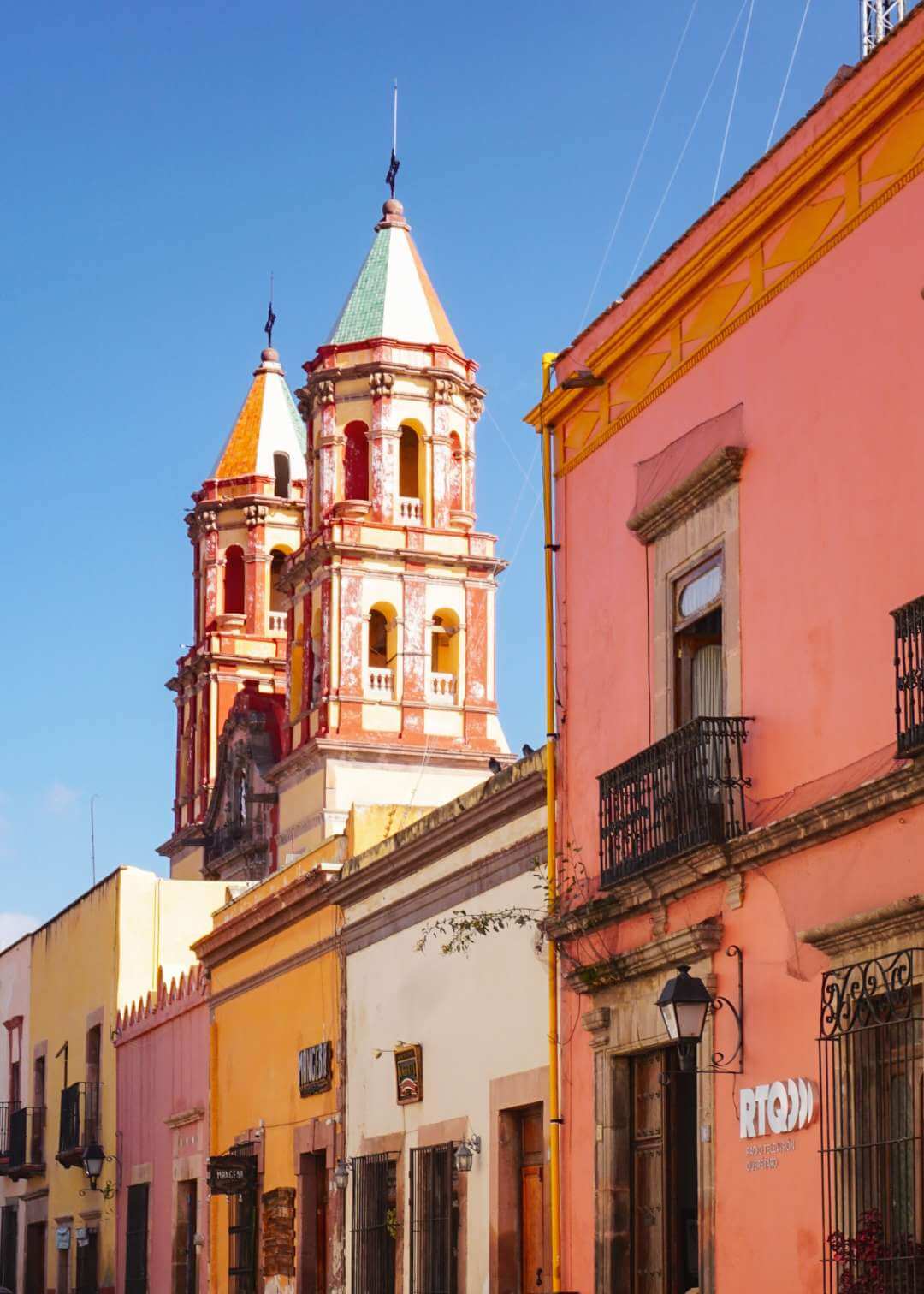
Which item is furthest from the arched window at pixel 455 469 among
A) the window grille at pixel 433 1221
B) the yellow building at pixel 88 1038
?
the window grille at pixel 433 1221

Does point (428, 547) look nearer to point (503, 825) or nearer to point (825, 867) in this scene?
point (503, 825)

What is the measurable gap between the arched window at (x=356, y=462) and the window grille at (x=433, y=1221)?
98.2 feet

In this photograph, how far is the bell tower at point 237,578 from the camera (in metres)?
54.8

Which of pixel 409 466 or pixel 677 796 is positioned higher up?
pixel 409 466

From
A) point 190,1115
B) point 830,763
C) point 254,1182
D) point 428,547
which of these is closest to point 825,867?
point 830,763

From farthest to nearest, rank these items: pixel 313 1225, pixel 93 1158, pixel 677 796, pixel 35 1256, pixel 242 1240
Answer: pixel 35 1256
pixel 93 1158
pixel 242 1240
pixel 313 1225
pixel 677 796

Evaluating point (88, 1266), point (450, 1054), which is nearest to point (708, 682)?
point (450, 1054)

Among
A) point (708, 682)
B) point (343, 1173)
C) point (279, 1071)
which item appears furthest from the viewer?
point (279, 1071)

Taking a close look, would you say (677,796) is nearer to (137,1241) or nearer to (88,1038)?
(137,1241)

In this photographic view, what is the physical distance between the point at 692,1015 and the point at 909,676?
2419mm

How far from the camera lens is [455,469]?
45250 millimetres

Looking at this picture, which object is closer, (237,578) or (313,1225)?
(313,1225)

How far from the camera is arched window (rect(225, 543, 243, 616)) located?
5569 centimetres

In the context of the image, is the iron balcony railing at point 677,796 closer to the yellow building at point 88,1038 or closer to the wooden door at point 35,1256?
the yellow building at point 88,1038
